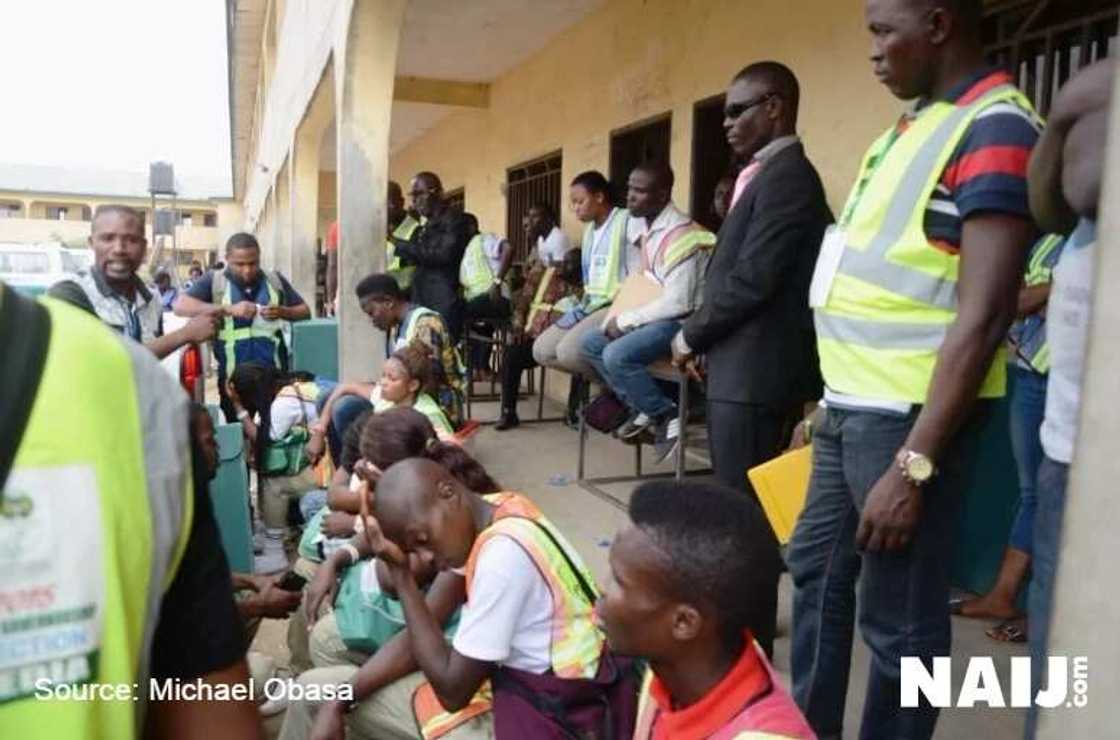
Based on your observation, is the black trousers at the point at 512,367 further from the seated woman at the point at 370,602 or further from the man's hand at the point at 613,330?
the seated woman at the point at 370,602

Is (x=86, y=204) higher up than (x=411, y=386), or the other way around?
(x=86, y=204)

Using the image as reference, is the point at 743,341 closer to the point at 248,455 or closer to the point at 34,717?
the point at 34,717

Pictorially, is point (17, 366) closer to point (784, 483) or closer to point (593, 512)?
point (784, 483)

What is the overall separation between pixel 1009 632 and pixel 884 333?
5.93 feet

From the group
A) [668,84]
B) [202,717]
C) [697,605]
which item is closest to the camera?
[202,717]

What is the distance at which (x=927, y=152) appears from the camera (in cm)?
173

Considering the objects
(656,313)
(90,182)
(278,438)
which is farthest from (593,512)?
(90,182)

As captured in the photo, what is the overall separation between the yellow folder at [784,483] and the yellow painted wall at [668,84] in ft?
7.89

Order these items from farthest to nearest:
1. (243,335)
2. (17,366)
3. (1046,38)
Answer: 1. (243,335)
2. (1046,38)
3. (17,366)

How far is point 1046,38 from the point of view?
11.4ft

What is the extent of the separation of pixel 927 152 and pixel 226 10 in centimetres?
1997

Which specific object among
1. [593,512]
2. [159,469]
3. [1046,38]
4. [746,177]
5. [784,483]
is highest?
[1046,38]

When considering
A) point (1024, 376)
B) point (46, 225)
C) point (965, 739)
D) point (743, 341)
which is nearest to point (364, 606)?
point (743, 341)

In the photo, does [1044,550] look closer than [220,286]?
Yes
